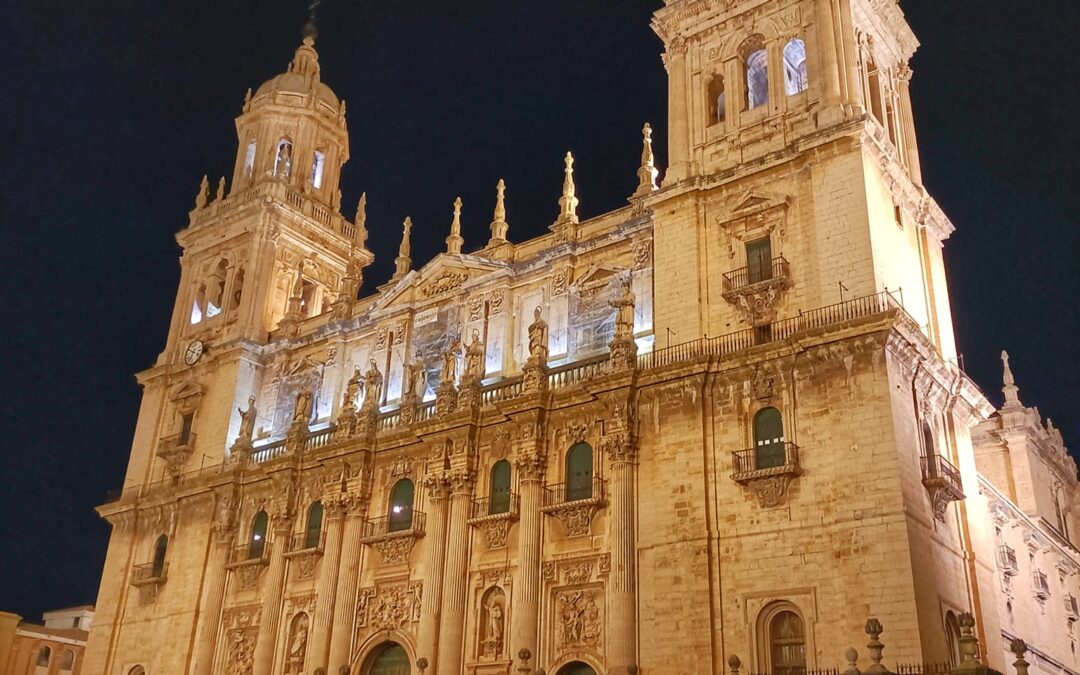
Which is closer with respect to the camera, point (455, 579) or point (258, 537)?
point (455, 579)

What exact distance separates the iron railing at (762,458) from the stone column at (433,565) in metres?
10.1

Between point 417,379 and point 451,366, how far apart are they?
193cm

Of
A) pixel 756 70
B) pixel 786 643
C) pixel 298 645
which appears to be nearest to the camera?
pixel 786 643

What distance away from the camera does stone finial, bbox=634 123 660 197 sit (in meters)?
34.2

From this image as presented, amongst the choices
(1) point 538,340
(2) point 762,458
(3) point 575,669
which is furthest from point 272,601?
(2) point 762,458

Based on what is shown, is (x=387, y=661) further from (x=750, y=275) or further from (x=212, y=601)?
(x=750, y=275)

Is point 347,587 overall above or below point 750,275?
below

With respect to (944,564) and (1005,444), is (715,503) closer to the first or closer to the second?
(944,564)

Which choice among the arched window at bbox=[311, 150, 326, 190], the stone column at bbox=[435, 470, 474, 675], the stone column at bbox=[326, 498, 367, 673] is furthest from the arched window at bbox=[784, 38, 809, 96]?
the arched window at bbox=[311, 150, 326, 190]

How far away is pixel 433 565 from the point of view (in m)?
31.8

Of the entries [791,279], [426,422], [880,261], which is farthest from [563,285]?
[880,261]

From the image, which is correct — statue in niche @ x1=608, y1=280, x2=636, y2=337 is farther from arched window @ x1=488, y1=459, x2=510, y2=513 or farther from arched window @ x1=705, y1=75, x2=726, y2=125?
arched window @ x1=705, y1=75, x2=726, y2=125

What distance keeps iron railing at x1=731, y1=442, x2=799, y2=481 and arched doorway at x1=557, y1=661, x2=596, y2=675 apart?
6.79m

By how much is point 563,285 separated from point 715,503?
1058cm
